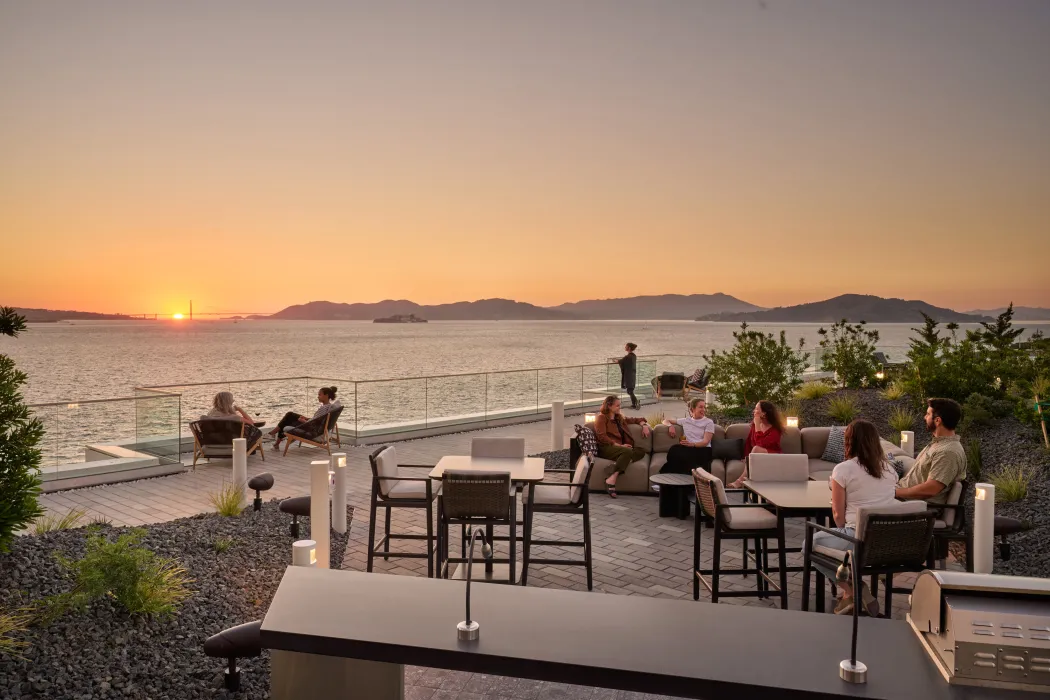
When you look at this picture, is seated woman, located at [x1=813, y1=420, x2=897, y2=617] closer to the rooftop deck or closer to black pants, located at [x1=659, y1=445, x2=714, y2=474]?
the rooftop deck

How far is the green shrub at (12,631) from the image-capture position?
3389mm

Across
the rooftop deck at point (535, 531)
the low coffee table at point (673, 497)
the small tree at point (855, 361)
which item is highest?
the small tree at point (855, 361)

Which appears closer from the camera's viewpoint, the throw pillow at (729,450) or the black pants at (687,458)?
the black pants at (687,458)

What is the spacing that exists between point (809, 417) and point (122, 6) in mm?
15617

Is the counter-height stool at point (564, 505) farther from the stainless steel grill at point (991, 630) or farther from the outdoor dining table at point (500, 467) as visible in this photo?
the stainless steel grill at point (991, 630)

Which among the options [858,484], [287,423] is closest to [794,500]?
[858,484]

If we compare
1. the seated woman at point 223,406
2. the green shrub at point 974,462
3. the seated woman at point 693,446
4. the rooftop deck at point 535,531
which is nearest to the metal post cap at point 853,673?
the rooftop deck at point 535,531

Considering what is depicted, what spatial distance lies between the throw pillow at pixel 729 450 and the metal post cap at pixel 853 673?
22.2ft

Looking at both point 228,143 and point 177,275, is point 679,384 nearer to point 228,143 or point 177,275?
point 228,143

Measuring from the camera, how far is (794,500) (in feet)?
17.4

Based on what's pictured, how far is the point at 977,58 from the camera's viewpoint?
1439 cm

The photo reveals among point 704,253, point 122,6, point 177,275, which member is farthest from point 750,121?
point 177,275

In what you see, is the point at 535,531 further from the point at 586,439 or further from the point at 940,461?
the point at 940,461

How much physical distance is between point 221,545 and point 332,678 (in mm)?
3506
